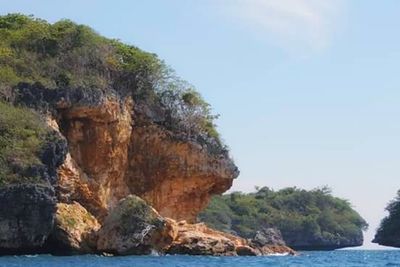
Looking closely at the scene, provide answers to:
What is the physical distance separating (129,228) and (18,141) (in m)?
7.33

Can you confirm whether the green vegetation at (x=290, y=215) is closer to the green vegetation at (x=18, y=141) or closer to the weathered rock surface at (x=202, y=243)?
the weathered rock surface at (x=202, y=243)

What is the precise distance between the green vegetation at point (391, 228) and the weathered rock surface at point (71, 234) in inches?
2252

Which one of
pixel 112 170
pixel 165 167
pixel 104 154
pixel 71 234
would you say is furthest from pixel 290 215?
pixel 71 234

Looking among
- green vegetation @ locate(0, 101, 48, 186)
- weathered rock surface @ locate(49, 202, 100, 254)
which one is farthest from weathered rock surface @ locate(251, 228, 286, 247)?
green vegetation @ locate(0, 101, 48, 186)

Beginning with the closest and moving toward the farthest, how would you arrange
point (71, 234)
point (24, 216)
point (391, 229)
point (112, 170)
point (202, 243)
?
point (24, 216) < point (71, 234) < point (202, 243) < point (112, 170) < point (391, 229)

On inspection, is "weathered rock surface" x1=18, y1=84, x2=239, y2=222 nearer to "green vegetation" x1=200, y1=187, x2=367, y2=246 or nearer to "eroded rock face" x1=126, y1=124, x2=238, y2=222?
"eroded rock face" x1=126, y1=124, x2=238, y2=222

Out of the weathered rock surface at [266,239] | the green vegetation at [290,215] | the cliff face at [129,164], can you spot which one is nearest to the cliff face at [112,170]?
the cliff face at [129,164]

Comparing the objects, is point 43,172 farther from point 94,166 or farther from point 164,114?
point 164,114

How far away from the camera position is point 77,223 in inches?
1806

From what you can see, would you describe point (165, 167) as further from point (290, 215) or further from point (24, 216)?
point (290, 215)

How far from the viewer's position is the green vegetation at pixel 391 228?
96438mm

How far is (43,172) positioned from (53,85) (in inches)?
293

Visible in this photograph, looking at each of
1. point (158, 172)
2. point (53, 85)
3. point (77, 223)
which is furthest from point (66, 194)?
point (158, 172)

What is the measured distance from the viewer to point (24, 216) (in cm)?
4166
